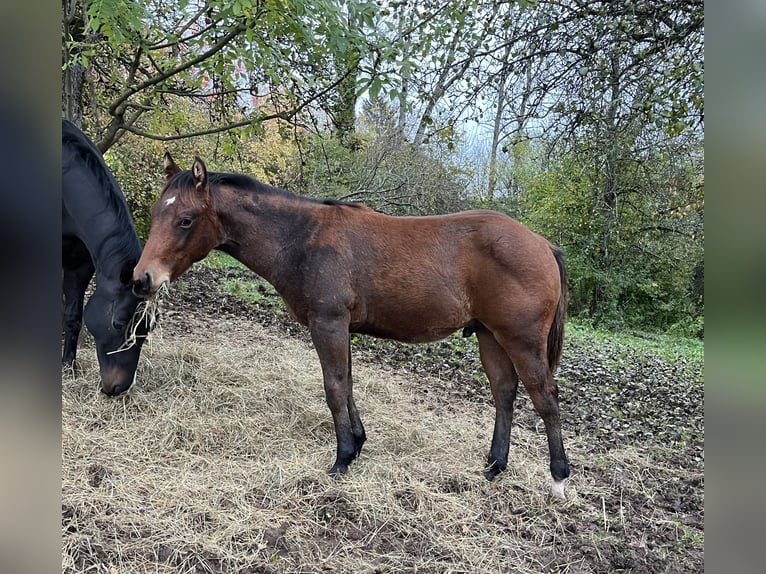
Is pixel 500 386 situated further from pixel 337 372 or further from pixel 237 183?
pixel 237 183

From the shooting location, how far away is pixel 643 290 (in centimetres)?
1068

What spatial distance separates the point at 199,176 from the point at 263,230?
48 centimetres

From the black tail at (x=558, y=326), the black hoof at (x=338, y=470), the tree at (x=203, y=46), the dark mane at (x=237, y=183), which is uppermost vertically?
the tree at (x=203, y=46)

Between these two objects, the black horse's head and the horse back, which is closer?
the horse back

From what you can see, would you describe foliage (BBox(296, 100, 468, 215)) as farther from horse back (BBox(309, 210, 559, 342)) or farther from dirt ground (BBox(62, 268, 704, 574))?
horse back (BBox(309, 210, 559, 342))

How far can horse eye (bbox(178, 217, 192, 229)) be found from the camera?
289 centimetres

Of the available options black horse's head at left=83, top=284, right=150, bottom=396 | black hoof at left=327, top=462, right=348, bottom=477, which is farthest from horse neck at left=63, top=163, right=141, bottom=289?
black hoof at left=327, top=462, right=348, bottom=477

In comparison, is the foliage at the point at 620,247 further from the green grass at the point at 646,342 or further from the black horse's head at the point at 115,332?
the black horse's head at the point at 115,332

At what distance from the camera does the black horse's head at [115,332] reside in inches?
146

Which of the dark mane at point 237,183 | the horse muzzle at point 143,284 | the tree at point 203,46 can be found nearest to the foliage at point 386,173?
the tree at point 203,46

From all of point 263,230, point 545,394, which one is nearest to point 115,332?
point 263,230

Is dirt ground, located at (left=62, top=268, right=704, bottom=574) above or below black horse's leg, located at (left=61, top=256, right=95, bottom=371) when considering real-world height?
below

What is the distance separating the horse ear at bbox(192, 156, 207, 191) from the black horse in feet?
3.92
